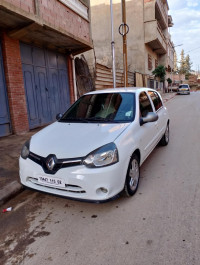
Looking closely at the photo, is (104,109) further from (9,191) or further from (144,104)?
(9,191)

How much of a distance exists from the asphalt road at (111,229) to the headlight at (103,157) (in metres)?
0.72

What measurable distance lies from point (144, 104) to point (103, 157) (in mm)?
1960

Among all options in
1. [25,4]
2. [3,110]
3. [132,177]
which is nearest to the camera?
[132,177]

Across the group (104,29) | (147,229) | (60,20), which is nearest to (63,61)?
(60,20)

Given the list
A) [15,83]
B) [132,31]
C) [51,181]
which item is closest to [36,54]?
[15,83]

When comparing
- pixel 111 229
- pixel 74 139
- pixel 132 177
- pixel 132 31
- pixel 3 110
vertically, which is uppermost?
pixel 132 31

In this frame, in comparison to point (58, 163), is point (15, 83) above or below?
above

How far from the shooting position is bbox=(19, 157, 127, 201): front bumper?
251cm

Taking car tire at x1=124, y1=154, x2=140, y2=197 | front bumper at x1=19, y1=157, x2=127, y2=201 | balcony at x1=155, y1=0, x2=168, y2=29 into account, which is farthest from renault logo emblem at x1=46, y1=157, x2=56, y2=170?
balcony at x1=155, y1=0, x2=168, y2=29

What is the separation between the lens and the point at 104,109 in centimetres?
389

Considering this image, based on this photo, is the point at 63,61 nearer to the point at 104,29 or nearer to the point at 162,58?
the point at 104,29

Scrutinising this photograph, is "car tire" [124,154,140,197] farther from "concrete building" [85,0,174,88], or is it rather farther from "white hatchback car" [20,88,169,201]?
"concrete building" [85,0,174,88]

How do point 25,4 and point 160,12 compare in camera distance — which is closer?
point 25,4

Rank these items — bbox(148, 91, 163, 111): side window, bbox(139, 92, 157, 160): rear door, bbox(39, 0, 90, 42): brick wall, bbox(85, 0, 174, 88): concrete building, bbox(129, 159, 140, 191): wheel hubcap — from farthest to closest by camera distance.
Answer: bbox(85, 0, 174, 88): concrete building, bbox(39, 0, 90, 42): brick wall, bbox(148, 91, 163, 111): side window, bbox(139, 92, 157, 160): rear door, bbox(129, 159, 140, 191): wheel hubcap
